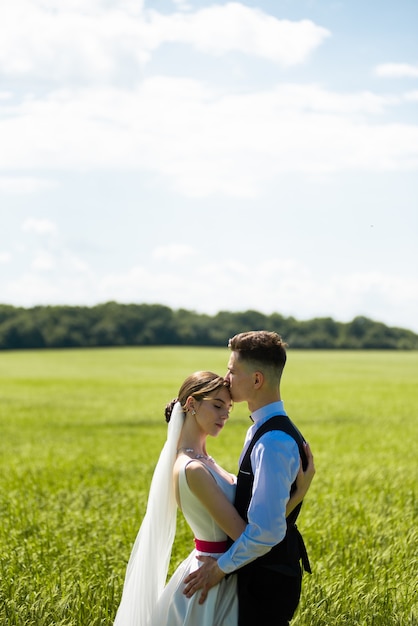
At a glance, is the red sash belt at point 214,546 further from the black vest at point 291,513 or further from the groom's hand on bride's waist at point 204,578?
the black vest at point 291,513

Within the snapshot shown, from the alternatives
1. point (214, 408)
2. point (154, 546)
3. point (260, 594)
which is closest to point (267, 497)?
point (214, 408)

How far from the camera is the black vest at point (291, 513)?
4625 mm

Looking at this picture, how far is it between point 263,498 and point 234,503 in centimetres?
40

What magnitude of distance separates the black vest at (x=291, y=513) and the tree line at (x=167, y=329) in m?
105

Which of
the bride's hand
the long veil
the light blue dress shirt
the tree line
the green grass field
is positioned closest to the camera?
the light blue dress shirt

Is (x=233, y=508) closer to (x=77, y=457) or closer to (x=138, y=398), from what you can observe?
(x=77, y=457)

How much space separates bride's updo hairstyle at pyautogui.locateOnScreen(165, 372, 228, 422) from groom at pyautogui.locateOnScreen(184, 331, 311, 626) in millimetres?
92

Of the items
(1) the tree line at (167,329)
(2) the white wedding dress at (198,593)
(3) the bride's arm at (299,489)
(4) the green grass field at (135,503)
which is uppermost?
(1) the tree line at (167,329)

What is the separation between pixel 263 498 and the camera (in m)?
4.43

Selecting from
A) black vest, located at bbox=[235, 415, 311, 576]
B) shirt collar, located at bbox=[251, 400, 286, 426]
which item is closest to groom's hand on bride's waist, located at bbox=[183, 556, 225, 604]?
black vest, located at bbox=[235, 415, 311, 576]

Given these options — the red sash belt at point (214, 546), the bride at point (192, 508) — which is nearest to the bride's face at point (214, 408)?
the bride at point (192, 508)

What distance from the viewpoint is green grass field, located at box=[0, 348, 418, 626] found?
7.25 meters

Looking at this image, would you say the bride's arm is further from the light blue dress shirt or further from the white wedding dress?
the white wedding dress

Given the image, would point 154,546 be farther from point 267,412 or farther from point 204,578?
point 267,412
